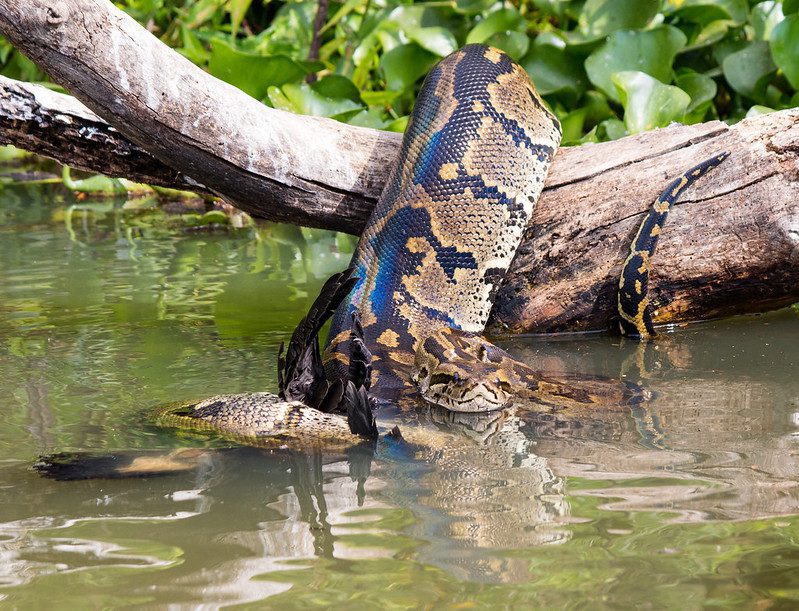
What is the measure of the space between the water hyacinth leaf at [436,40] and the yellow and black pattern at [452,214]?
129 inches

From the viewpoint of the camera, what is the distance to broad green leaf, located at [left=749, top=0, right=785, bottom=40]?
884cm

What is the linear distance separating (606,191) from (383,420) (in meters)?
2.34

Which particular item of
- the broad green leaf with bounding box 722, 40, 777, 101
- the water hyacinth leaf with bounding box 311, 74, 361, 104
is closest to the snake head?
the water hyacinth leaf with bounding box 311, 74, 361, 104

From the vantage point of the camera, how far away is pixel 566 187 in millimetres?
5961

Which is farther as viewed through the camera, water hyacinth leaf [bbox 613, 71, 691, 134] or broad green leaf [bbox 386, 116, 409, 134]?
broad green leaf [bbox 386, 116, 409, 134]

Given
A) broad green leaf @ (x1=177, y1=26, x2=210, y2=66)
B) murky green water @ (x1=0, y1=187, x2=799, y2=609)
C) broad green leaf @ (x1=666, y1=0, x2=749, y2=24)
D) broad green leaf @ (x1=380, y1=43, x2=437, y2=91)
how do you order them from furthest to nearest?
1. broad green leaf @ (x1=177, y1=26, x2=210, y2=66)
2. broad green leaf @ (x1=380, y1=43, x2=437, y2=91)
3. broad green leaf @ (x1=666, y1=0, x2=749, y2=24)
4. murky green water @ (x1=0, y1=187, x2=799, y2=609)

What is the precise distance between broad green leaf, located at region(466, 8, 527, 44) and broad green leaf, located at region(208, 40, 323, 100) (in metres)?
1.72

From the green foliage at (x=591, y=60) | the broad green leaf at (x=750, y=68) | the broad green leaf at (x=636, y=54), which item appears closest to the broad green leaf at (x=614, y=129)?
the green foliage at (x=591, y=60)

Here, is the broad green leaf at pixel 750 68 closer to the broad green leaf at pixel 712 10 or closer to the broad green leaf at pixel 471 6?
the broad green leaf at pixel 712 10

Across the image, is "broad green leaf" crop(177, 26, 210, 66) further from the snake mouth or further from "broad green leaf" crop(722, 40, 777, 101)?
the snake mouth

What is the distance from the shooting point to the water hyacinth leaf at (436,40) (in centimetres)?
918

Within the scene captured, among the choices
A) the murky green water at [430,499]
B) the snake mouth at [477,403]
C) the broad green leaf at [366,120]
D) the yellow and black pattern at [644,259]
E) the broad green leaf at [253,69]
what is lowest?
the murky green water at [430,499]

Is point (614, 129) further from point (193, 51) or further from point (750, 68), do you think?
point (193, 51)

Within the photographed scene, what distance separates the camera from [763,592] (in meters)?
2.58
